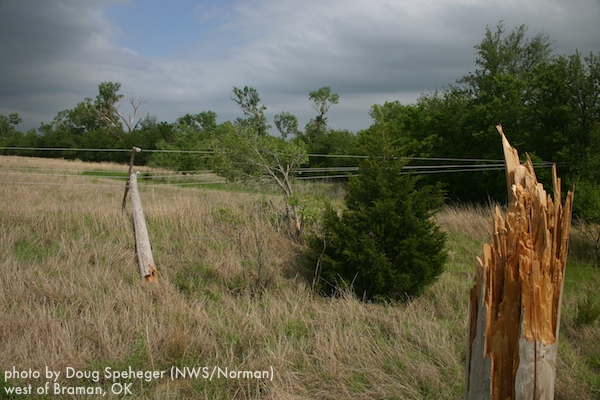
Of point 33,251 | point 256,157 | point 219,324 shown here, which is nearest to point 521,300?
point 219,324

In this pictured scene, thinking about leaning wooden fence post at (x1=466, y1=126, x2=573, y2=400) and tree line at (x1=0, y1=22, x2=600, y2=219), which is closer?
leaning wooden fence post at (x1=466, y1=126, x2=573, y2=400)

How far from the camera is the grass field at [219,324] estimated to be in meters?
3.90

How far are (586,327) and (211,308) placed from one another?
15.1 ft

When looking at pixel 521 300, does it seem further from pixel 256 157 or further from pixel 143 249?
pixel 256 157

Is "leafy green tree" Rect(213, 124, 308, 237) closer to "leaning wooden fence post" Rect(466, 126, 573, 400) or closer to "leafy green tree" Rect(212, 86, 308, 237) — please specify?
"leafy green tree" Rect(212, 86, 308, 237)

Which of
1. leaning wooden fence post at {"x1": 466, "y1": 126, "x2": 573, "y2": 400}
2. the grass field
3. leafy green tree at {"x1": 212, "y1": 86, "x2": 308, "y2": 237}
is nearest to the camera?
leaning wooden fence post at {"x1": 466, "y1": 126, "x2": 573, "y2": 400}

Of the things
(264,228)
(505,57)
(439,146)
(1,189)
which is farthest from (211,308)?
(505,57)

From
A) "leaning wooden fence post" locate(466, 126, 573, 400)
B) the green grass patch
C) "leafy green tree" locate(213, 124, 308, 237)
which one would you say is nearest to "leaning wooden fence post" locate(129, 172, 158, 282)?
the green grass patch

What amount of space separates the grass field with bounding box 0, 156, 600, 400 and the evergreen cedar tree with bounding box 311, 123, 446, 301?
41 cm

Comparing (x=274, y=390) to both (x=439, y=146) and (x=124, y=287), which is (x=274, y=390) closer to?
(x=124, y=287)

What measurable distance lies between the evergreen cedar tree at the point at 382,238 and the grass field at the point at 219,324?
41cm

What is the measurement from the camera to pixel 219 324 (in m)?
4.91

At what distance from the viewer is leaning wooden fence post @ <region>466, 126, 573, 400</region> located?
2.13 m

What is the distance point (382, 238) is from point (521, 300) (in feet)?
15.6
